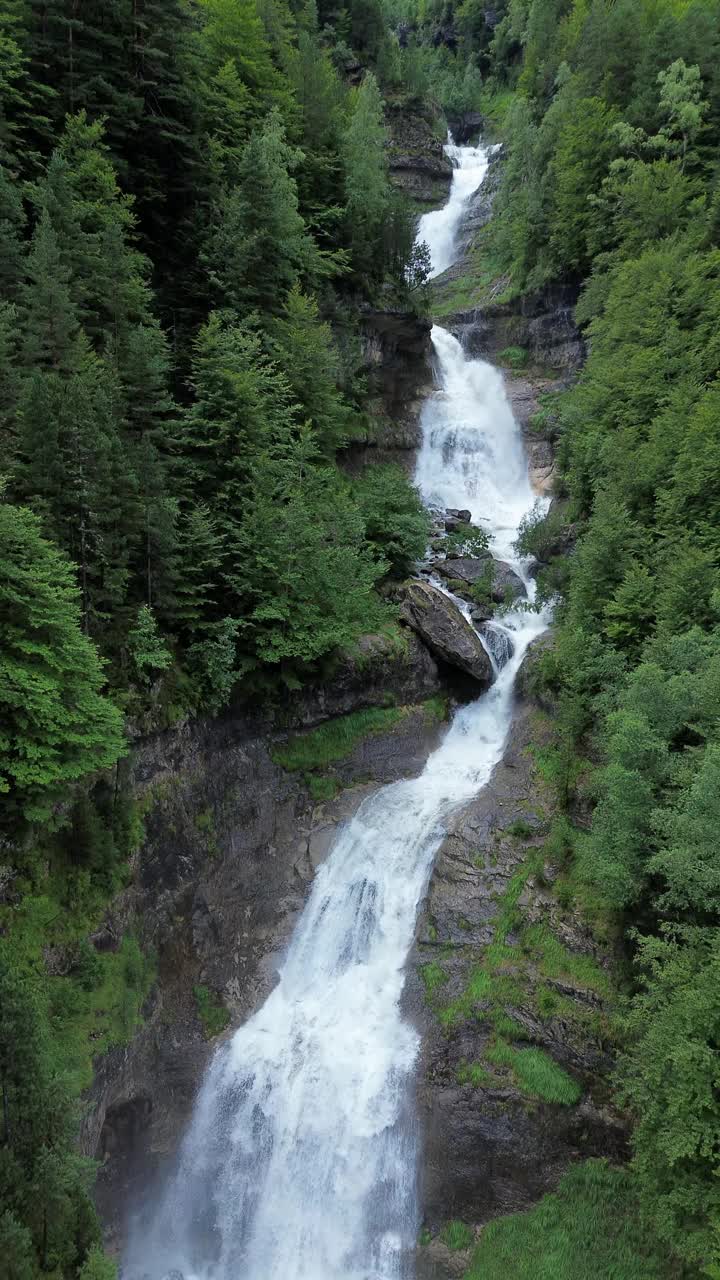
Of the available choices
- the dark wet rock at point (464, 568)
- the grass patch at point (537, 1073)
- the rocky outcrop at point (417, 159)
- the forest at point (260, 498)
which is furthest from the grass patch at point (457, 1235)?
the rocky outcrop at point (417, 159)

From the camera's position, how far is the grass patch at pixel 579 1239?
33.8 feet

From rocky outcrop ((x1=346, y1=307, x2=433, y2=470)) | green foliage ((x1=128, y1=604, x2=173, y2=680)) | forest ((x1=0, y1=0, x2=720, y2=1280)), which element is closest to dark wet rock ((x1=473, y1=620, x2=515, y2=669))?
forest ((x1=0, y1=0, x2=720, y2=1280))

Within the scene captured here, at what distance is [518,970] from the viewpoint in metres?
13.8

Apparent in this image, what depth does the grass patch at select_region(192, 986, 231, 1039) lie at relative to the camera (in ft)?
47.0

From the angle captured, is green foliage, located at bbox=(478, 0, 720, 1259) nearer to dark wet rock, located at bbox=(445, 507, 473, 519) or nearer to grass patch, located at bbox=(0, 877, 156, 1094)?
dark wet rock, located at bbox=(445, 507, 473, 519)

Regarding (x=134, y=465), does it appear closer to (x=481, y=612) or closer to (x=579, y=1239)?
(x=481, y=612)

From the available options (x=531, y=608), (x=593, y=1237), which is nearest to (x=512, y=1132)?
(x=593, y=1237)

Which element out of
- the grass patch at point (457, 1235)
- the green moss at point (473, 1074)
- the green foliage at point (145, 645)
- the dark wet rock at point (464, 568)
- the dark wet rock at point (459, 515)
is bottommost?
the grass patch at point (457, 1235)

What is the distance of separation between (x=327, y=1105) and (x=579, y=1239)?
15.9 ft

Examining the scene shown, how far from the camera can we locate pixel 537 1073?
40.8 feet

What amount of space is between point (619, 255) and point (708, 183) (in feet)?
13.5

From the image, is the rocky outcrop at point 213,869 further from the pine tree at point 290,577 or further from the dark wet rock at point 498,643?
the dark wet rock at point 498,643

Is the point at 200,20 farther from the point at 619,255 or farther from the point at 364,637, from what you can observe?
the point at 364,637

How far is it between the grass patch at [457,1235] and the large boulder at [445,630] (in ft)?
43.7
